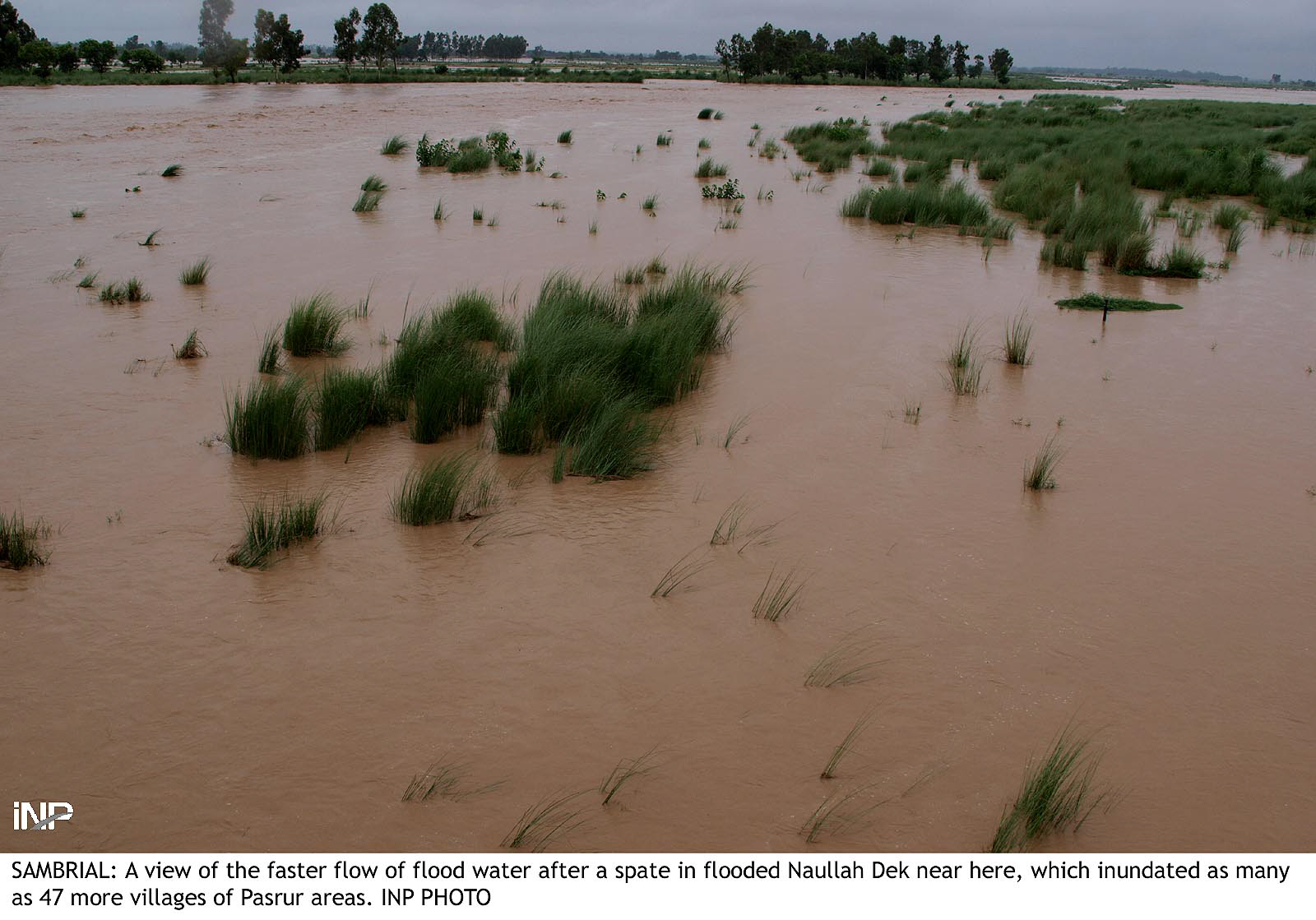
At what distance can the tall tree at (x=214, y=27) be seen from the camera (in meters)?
69.7

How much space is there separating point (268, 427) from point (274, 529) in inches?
53.6

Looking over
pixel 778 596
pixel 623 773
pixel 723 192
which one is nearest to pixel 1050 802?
pixel 623 773

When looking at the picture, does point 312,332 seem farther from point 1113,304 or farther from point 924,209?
point 924,209

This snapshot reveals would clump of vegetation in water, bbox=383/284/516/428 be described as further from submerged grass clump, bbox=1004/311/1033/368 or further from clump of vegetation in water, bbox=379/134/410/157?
clump of vegetation in water, bbox=379/134/410/157

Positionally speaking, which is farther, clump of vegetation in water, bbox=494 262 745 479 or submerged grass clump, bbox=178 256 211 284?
submerged grass clump, bbox=178 256 211 284

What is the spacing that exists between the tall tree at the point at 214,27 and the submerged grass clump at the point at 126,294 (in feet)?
228

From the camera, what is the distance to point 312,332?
25.4ft

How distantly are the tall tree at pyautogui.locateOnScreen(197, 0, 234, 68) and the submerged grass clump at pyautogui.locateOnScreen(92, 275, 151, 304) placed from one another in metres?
69.6

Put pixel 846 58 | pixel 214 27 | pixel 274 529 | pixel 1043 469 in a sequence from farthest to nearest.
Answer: pixel 846 58 < pixel 214 27 < pixel 1043 469 < pixel 274 529

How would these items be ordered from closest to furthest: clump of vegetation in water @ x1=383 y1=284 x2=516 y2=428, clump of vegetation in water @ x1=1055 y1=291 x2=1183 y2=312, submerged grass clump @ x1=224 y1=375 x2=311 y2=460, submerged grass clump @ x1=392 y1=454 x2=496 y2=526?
submerged grass clump @ x1=392 y1=454 x2=496 y2=526 → submerged grass clump @ x1=224 y1=375 x2=311 y2=460 → clump of vegetation in water @ x1=383 y1=284 x2=516 y2=428 → clump of vegetation in water @ x1=1055 y1=291 x2=1183 y2=312

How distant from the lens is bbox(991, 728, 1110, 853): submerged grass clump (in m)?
2.96

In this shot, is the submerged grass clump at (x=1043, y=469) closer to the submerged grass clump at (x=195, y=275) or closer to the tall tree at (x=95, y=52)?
the submerged grass clump at (x=195, y=275)

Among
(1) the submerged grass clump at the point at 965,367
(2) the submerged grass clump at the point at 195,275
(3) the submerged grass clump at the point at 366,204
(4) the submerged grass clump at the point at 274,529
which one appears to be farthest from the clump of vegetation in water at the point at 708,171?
(4) the submerged grass clump at the point at 274,529

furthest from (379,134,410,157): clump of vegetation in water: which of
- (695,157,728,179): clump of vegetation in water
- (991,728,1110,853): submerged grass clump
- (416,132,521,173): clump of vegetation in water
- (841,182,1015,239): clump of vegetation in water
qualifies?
(991,728,1110,853): submerged grass clump
